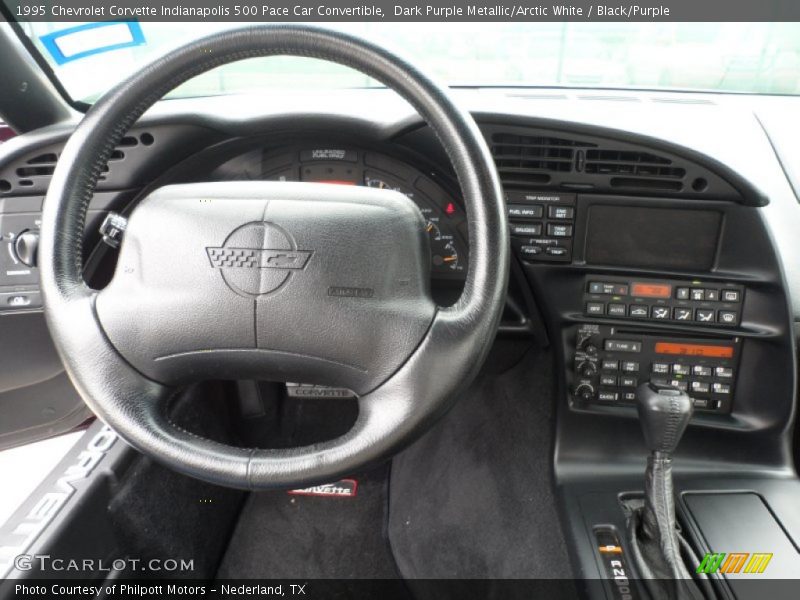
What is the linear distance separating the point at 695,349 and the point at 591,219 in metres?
Result: 0.35

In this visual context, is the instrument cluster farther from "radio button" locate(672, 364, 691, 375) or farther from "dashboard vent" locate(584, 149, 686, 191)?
"radio button" locate(672, 364, 691, 375)

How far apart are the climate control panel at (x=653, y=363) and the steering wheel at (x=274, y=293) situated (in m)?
0.57

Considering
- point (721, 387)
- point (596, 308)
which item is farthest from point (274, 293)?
point (721, 387)

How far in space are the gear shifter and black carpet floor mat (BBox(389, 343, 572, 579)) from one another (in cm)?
23

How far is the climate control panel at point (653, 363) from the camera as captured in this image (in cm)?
126

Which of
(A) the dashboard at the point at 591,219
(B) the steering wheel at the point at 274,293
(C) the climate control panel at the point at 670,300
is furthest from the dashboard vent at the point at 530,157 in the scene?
Result: (B) the steering wheel at the point at 274,293

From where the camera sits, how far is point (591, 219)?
123cm

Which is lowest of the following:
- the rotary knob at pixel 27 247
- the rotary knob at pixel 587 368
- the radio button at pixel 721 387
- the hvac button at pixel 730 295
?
the radio button at pixel 721 387

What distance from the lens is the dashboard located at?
1.17 meters

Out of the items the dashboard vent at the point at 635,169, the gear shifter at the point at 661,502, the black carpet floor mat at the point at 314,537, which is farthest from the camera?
the black carpet floor mat at the point at 314,537

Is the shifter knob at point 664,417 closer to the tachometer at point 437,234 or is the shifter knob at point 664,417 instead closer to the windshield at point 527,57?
the tachometer at point 437,234

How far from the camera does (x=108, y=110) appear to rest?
2.77 feet
